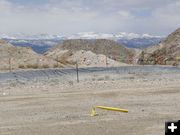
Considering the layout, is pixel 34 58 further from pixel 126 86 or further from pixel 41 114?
pixel 41 114

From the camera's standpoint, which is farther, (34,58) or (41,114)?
(34,58)

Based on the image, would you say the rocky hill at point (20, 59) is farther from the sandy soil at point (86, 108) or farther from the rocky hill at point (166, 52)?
the sandy soil at point (86, 108)

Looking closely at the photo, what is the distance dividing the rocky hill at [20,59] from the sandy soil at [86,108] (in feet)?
80.9

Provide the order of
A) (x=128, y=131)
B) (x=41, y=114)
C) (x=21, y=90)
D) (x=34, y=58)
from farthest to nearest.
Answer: (x=34, y=58) → (x=21, y=90) → (x=41, y=114) → (x=128, y=131)

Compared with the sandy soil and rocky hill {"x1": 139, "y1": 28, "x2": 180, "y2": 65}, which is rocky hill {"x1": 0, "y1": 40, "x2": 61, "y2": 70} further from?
the sandy soil

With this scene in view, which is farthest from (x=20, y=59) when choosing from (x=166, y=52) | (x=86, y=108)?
(x=86, y=108)

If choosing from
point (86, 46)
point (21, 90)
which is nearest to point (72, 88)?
point (21, 90)

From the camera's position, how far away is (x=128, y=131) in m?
13.2

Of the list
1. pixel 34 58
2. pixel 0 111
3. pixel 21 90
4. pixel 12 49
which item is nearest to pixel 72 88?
pixel 21 90

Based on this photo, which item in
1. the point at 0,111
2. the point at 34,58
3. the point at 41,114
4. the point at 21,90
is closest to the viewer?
the point at 41,114

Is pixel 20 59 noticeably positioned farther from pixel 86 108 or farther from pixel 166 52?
pixel 86 108

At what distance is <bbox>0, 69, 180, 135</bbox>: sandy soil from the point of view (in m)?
13.8

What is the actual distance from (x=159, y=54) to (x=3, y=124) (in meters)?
59.4

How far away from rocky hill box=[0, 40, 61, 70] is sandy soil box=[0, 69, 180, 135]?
24.7m
